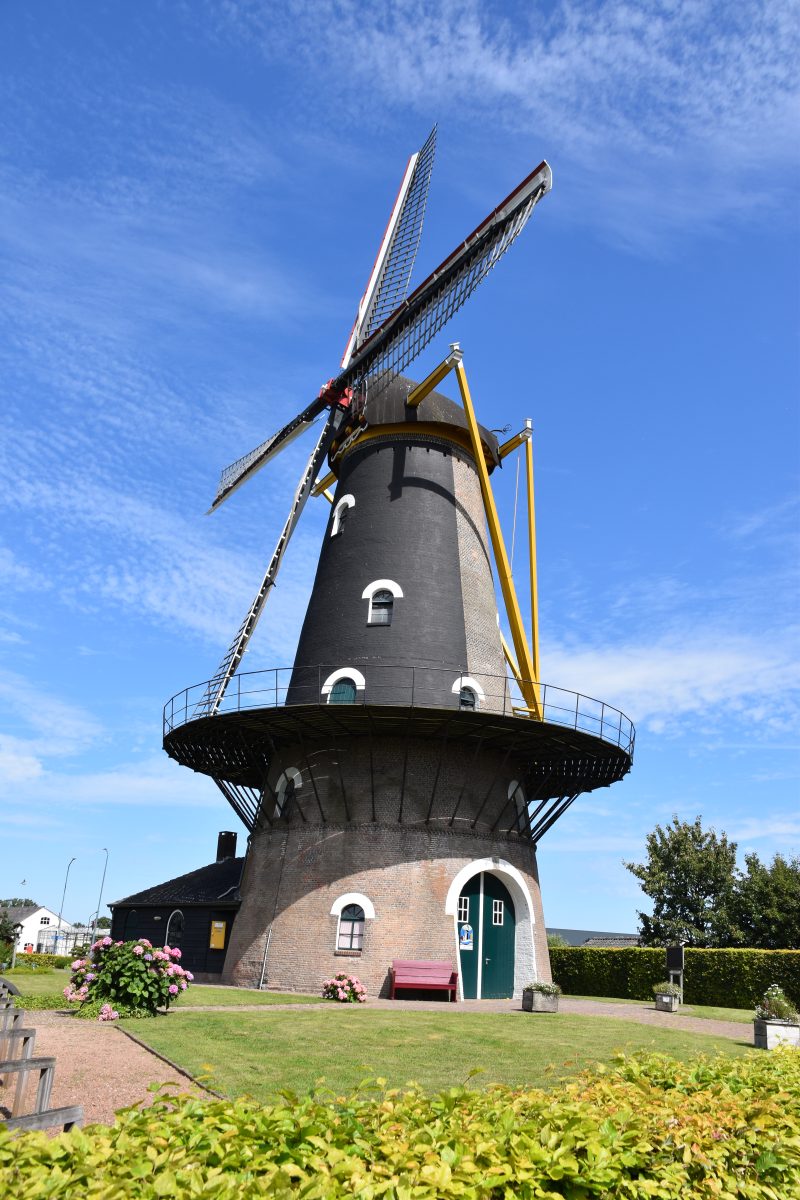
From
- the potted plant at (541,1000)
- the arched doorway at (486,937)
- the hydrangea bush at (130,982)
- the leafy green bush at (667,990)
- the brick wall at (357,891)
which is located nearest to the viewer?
the hydrangea bush at (130,982)

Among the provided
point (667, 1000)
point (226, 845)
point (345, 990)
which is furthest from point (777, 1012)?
point (226, 845)

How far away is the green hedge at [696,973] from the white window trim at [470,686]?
33.7 feet

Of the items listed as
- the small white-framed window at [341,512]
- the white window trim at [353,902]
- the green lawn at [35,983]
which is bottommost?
the green lawn at [35,983]

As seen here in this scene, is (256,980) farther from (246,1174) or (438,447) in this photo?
(246,1174)

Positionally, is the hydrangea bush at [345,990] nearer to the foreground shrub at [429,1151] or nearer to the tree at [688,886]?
the foreground shrub at [429,1151]

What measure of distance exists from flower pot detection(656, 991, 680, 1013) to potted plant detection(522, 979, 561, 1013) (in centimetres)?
405

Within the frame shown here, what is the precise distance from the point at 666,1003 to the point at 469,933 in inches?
181

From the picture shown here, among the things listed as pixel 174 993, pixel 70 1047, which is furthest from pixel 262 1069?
pixel 174 993

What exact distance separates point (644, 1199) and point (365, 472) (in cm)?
2037

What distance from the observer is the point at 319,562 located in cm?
2384

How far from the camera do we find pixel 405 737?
771 inches

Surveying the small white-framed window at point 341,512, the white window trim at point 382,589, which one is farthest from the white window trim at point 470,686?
the small white-framed window at point 341,512

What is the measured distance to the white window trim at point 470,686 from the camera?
20547mm

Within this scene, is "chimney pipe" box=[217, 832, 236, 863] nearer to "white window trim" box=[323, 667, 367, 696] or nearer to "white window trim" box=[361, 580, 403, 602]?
"white window trim" box=[323, 667, 367, 696]
